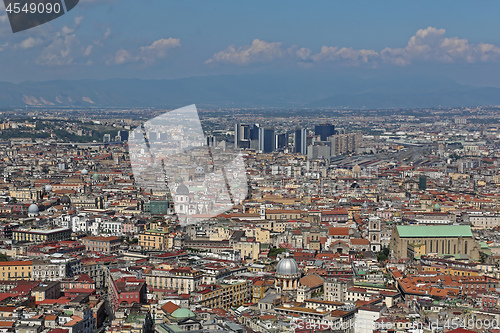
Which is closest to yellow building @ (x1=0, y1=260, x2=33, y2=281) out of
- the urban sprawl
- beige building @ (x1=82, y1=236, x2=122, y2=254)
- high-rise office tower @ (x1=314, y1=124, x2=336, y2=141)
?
the urban sprawl

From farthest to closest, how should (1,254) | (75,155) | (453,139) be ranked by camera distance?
(453,139) < (75,155) < (1,254)

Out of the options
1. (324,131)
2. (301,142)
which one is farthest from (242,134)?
(324,131)

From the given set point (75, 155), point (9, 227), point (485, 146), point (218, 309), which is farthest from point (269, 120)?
point (218, 309)

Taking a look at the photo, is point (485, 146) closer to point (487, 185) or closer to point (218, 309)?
point (487, 185)

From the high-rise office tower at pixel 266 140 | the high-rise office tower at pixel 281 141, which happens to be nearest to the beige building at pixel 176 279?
the high-rise office tower at pixel 266 140

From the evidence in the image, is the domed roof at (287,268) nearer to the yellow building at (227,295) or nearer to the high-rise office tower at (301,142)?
the yellow building at (227,295)

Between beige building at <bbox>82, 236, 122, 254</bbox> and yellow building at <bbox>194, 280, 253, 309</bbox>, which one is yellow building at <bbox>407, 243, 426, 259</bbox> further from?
beige building at <bbox>82, 236, 122, 254</bbox>
